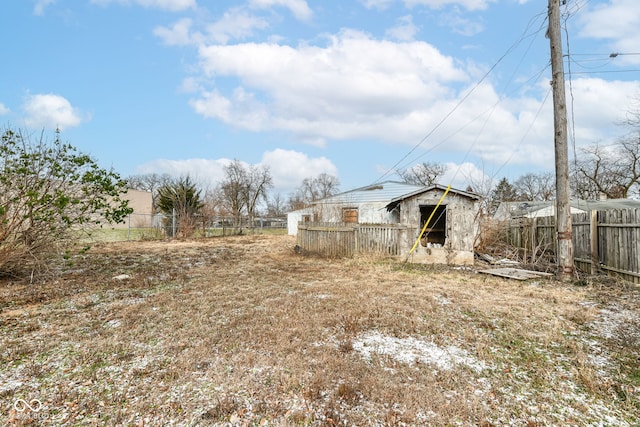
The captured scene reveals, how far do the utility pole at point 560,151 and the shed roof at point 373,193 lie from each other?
38.4ft

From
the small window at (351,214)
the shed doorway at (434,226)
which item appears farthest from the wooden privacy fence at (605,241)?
the small window at (351,214)

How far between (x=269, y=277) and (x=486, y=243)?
915 cm

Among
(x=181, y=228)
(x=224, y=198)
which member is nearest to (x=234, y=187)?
(x=224, y=198)

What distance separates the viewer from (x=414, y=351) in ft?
11.6

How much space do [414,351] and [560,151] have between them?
6.77 meters

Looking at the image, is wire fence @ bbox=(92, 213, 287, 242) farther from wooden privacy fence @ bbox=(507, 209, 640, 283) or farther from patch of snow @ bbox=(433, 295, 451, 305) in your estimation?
wooden privacy fence @ bbox=(507, 209, 640, 283)

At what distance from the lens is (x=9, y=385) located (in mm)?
2787

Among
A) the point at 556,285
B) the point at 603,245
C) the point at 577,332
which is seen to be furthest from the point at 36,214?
the point at 603,245

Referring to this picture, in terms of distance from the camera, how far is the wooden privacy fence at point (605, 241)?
680cm

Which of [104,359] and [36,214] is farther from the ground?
[36,214]

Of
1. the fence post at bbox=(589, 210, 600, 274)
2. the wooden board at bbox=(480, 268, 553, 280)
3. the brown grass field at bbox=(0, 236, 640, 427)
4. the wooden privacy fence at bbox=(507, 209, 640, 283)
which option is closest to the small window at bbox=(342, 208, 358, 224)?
the wooden privacy fence at bbox=(507, 209, 640, 283)


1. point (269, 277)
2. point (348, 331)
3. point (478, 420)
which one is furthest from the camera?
point (269, 277)

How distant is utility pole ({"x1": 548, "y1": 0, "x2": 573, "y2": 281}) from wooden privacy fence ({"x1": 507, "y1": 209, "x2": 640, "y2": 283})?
2.88 feet

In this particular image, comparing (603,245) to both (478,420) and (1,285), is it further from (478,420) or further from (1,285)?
(1,285)
